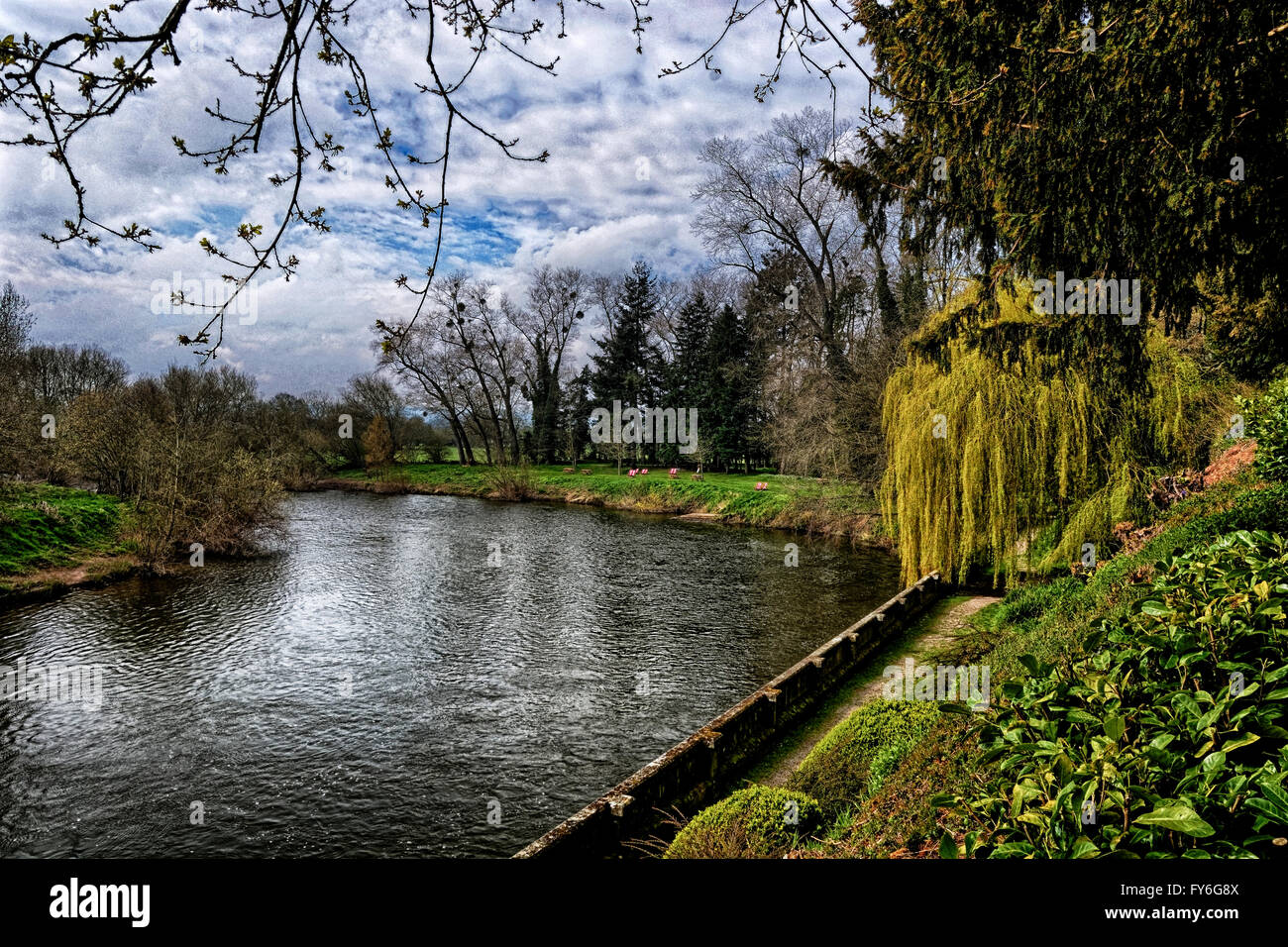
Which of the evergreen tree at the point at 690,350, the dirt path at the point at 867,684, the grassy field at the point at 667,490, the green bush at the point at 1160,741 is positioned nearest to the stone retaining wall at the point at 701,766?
the dirt path at the point at 867,684

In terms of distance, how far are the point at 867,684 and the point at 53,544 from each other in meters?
20.5

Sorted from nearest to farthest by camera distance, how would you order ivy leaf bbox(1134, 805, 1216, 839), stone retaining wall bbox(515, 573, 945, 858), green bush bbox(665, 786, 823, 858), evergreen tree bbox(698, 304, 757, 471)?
ivy leaf bbox(1134, 805, 1216, 839) → green bush bbox(665, 786, 823, 858) → stone retaining wall bbox(515, 573, 945, 858) → evergreen tree bbox(698, 304, 757, 471)

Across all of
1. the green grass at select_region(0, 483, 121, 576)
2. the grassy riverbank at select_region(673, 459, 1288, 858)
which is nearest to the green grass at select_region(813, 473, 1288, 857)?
the grassy riverbank at select_region(673, 459, 1288, 858)

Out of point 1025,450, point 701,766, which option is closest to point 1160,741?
point 701,766

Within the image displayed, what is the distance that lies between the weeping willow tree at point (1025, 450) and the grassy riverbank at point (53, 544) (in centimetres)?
1956

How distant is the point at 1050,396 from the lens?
12508 mm

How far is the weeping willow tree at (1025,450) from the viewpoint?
39.8ft

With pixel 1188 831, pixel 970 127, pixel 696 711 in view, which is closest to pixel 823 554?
pixel 696 711

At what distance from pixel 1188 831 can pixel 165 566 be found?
21.9 m

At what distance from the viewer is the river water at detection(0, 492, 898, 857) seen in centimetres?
709

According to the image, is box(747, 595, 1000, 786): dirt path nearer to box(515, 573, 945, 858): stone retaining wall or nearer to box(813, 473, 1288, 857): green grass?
box(515, 573, 945, 858): stone retaining wall

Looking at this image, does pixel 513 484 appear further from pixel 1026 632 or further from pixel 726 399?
pixel 1026 632

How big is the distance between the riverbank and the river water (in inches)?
147

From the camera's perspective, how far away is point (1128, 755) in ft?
6.86
